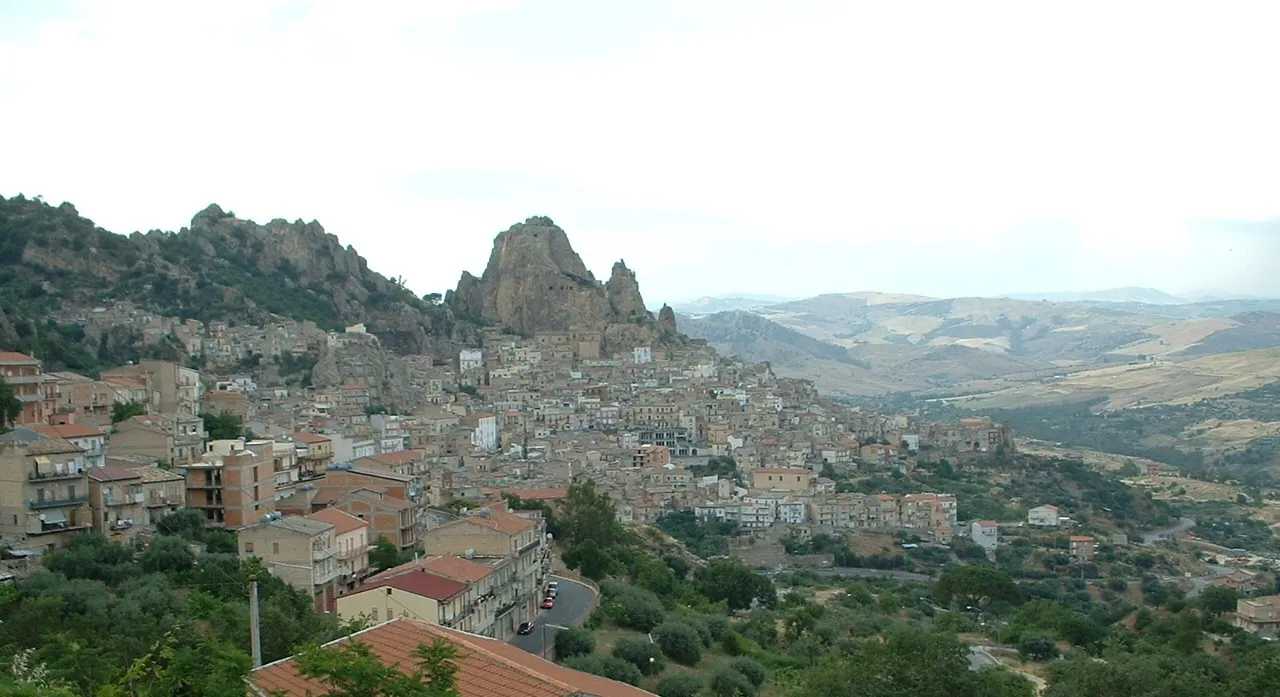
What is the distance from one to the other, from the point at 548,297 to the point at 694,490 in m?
35.5

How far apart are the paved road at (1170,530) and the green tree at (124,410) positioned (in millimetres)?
42596

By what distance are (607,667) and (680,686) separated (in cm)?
120

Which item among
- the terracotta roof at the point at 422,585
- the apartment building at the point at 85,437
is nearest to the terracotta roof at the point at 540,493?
the apartment building at the point at 85,437

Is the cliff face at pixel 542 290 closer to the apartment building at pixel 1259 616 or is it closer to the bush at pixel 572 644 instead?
the apartment building at pixel 1259 616

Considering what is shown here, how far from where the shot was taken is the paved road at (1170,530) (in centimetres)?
5731

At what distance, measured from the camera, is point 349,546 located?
24.0 meters

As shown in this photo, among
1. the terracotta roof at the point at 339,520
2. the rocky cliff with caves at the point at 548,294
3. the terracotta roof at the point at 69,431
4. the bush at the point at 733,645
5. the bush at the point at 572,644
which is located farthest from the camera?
the rocky cliff with caves at the point at 548,294

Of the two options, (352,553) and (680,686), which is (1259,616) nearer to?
(680,686)

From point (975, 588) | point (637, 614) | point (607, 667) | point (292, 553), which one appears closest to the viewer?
point (607, 667)

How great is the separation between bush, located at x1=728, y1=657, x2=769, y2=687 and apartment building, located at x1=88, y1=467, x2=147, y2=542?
11.7 metres

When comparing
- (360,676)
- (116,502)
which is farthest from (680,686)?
(360,676)

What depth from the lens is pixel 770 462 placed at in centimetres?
6306

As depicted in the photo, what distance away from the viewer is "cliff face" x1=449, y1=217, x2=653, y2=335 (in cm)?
8769

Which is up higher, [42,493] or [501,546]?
[42,493]
